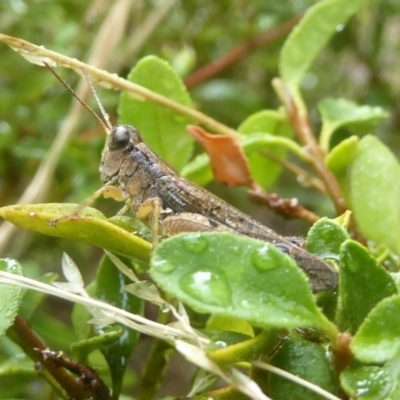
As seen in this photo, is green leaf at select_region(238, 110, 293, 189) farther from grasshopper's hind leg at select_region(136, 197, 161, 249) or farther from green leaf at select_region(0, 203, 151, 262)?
green leaf at select_region(0, 203, 151, 262)

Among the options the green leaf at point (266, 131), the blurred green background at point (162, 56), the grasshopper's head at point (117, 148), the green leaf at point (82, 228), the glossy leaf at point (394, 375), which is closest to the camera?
the glossy leaf at point (394, 375)

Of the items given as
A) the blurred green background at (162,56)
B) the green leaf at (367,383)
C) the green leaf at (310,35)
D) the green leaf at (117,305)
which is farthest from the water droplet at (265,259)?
the blurred green background at (162,56)

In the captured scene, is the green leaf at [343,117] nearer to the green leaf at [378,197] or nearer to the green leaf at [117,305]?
the green leaf at [378,197]

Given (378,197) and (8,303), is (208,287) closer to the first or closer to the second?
(8,303)

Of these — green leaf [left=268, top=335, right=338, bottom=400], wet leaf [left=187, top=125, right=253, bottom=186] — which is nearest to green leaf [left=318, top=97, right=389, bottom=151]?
wet leaf [left=187, top=125, right=253, bottom=186]

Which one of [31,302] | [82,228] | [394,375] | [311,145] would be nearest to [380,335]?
[394,375]

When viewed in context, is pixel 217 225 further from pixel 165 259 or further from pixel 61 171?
pixel 61 171

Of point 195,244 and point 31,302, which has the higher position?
point 195,244
